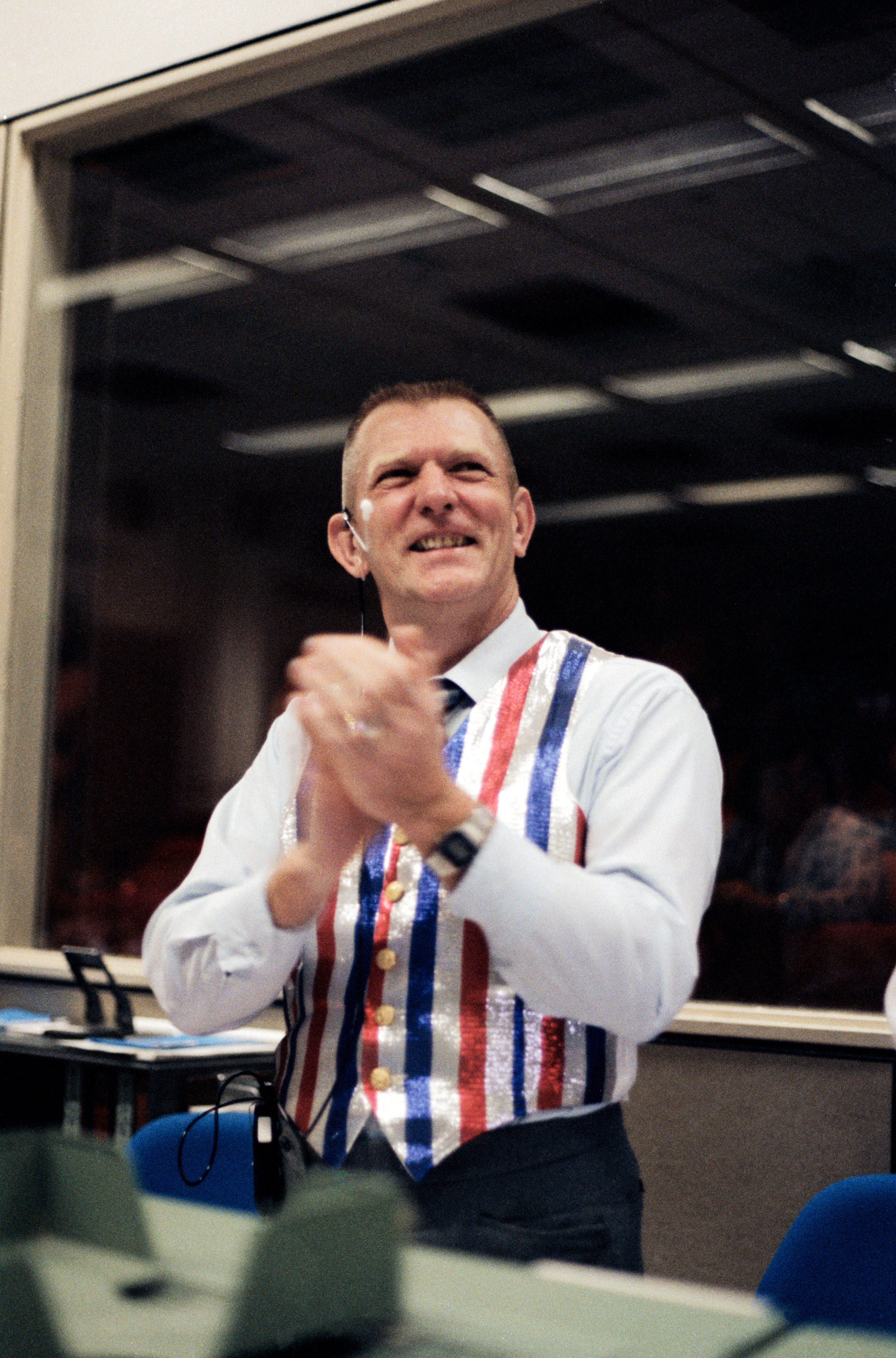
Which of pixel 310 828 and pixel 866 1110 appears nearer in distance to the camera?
pixel 310 828

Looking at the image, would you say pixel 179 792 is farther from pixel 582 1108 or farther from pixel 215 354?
pixel 582 1108

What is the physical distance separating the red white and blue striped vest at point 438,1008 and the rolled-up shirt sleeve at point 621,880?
0.11 feet

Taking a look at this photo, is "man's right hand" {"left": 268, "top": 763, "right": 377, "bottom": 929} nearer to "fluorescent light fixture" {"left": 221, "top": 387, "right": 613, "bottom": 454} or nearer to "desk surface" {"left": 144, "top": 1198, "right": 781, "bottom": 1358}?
"desk surface" {"left": 144, "top": 1198, "right": 781, "bottom": 1358}

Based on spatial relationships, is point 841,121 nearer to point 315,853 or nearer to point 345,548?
point 345,548

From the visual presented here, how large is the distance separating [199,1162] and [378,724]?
0.95 ft

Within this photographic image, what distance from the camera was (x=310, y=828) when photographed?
91 centimetres

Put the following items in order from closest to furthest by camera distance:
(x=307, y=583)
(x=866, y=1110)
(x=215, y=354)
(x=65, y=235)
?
(x=866, y=1110) → (x=307, y=583) → (x=65, y=235) → (x=215, y=354)

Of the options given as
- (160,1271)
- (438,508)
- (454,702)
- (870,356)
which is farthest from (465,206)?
(160,1271)

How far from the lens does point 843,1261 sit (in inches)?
35.1

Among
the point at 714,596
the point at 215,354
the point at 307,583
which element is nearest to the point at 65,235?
the point at 215,354

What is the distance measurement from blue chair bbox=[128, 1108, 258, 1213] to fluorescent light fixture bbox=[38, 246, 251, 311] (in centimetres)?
266

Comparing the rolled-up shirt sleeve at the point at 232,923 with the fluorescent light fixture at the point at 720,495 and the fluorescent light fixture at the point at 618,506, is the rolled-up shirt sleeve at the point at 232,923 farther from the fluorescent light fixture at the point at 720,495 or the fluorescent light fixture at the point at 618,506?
the fluorescent light fixture at the point at 618,506

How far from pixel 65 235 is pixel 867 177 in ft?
6.08

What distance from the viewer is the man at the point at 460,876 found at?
33.5 inches
